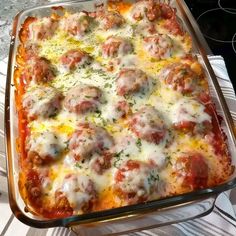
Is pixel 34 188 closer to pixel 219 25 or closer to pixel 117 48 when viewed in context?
pixel 117 48

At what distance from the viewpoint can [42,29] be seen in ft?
5.61

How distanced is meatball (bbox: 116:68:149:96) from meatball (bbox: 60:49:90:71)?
0.63ft

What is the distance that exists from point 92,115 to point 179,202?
47 centimetres

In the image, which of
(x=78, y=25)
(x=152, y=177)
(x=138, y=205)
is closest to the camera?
(x=138, y=205)

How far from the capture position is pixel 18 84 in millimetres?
1593

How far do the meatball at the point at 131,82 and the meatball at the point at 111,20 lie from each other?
1.05ft

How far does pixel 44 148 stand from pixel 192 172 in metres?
0.48

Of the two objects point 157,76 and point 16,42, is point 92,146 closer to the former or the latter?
point 157,76

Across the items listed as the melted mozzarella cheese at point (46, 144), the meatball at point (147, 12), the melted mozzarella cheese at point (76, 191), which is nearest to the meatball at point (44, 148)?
the melted mozzarella cheese at point (46, 144)

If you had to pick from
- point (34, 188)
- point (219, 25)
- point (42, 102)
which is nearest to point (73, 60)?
point (42, 102)

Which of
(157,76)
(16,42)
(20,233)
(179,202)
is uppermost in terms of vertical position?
(16,42)

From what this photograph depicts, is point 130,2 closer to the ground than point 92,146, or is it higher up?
higher up

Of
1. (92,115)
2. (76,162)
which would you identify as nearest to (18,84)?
(92,115)

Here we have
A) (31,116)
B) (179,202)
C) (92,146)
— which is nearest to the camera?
(179,202)
